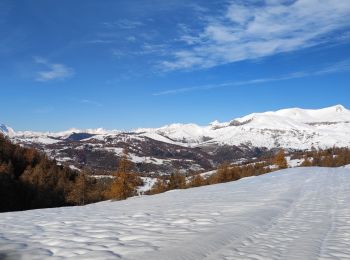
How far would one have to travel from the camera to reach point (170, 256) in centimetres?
877

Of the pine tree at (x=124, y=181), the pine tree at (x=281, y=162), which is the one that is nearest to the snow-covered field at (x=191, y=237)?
Result: the pine tree at (x=124, y=181)

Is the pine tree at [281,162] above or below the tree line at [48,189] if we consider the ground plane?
above

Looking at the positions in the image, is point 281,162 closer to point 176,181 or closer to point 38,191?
point 176,181

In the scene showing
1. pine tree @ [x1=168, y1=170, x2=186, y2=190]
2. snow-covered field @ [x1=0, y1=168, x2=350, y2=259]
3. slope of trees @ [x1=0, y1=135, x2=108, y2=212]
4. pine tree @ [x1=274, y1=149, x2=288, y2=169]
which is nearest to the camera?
A: snow-covered field @ [x1=0, y1=168, x2=350, y2=259]

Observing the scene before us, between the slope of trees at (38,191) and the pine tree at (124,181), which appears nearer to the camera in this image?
the pine tree at (124,181)

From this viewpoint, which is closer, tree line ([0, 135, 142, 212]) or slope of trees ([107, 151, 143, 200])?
slope of trees ([107, 151, 143, 200])

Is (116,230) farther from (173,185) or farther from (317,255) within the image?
(173,185)

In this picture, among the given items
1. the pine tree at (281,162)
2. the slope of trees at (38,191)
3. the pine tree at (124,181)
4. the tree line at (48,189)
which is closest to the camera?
the pine tree at (124,181)

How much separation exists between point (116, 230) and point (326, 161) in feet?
573

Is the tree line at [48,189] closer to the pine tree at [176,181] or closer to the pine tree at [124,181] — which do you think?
the pine tree at [124,181]

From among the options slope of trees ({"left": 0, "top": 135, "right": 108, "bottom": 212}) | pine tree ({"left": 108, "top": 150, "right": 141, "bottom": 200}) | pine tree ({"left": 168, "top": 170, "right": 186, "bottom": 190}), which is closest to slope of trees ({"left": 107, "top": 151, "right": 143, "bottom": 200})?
pine tree ({"left": 108, "top": 150, "right": 141, "bottom": 200})

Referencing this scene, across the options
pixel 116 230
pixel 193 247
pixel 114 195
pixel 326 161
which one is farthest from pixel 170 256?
pixel 326 161

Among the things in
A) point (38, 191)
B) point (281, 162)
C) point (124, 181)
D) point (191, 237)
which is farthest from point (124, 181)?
point (191, 237)

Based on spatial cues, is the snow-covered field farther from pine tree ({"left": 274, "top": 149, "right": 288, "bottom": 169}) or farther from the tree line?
pine tree ({"left": 274, "top": 149, "right": 288, "bottom": 169})
